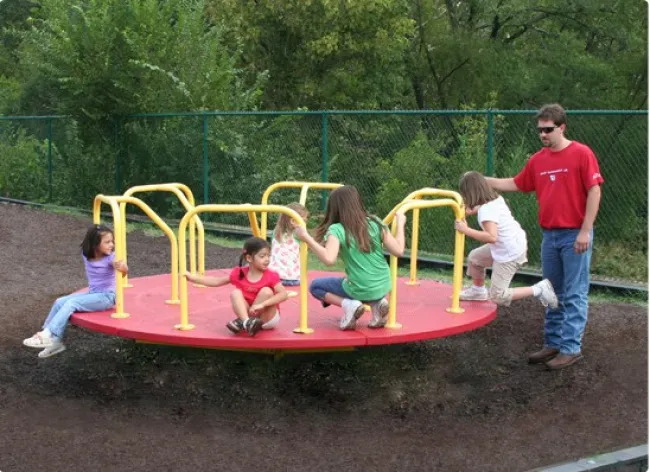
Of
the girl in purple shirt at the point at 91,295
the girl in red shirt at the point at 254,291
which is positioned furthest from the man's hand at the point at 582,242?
the girl in purple shirt at the point at 91,295

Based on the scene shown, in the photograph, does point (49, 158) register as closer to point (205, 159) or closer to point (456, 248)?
point (205, 159)

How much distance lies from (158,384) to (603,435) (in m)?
2.86

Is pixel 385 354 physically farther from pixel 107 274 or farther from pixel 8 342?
pixel 8 342

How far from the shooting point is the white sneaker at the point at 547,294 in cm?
595

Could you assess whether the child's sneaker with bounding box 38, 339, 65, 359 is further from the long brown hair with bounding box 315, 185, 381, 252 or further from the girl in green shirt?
the long brown hair with bounding box 315, 185, 381, 252

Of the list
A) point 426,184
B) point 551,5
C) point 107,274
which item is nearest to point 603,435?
point 107,274

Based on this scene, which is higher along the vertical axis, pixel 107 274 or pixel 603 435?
pixel 107 274

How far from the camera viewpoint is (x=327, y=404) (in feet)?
18.7

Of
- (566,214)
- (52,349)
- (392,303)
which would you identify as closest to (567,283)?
(566,214)

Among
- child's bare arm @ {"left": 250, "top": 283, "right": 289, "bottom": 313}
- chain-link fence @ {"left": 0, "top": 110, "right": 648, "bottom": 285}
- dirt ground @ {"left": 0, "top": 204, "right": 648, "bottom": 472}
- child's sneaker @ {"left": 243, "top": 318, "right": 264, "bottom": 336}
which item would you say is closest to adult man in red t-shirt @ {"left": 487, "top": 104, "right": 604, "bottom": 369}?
dirt ground @ {"left": 0, "top": 204, "right": 648, "bottom": 472}

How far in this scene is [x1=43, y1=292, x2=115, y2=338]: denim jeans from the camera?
231 inches

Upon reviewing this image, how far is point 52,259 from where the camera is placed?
10.9 meters

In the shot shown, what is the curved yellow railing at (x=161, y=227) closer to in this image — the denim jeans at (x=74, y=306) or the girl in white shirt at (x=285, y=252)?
the denim jeans at (x=74, y=306)

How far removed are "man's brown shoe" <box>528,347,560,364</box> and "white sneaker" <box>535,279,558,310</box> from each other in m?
0.43
